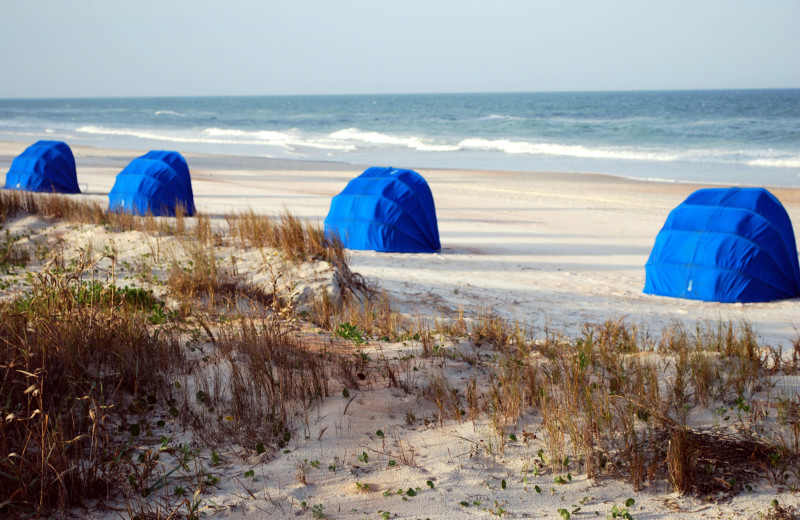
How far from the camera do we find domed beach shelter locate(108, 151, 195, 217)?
42.2ft

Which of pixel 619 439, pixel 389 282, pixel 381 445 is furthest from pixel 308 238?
pixel 619 439

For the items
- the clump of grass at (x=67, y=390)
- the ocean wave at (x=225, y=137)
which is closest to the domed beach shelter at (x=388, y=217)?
the clump of grass at (x=67, y=390)

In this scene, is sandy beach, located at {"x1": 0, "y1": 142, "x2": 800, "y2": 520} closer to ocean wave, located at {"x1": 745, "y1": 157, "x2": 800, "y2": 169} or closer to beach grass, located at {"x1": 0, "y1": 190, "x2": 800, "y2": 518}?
beach grass, located at {"x1": 0, "y1": 190, "x2": 800, "y2": 518}

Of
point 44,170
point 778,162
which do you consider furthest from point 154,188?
point 778,162

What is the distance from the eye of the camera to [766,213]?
29.8 ft

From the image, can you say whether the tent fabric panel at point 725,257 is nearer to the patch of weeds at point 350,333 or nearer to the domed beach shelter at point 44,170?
the patch of weeds at point 350,333

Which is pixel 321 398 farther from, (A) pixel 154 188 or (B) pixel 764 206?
(A) pixel 154 188

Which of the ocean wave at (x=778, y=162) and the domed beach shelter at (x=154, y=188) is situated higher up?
the ocean wave at (x=778, y=162)

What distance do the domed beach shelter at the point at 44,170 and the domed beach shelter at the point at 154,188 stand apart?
4030 mm

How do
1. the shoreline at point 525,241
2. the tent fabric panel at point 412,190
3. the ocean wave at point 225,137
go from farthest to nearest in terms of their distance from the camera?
1. the ocean wave at point 225,137
2. the tent fabric panel at point 412,190
3. the shoreline at point 525,241

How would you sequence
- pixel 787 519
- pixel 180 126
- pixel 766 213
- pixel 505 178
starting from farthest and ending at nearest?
pixel 180 126 < pixel 505 178 < pixel 766 213 < pixel 787 519

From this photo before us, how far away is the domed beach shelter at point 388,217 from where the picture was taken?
36.9 ft

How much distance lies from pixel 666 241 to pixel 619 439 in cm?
626

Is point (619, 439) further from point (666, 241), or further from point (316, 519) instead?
point (666, 241)
